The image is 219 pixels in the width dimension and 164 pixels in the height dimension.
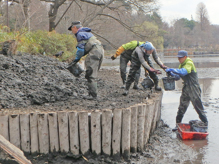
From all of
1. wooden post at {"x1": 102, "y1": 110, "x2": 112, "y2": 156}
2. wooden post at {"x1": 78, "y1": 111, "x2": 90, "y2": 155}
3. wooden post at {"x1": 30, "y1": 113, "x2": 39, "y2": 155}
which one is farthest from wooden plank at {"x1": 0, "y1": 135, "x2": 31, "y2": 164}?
wooden post at {"x1": 102, "y1": 110, "x2": 112, "y2": 156}

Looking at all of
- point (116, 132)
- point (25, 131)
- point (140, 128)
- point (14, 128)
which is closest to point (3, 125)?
point (14, 128)

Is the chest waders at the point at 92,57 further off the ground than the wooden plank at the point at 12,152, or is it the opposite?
the chest waders at the point at 92,57

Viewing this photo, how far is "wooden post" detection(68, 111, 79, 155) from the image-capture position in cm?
435

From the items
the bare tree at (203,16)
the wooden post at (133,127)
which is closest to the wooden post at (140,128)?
the wooden post at (133,127)

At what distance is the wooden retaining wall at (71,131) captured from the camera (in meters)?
4.31

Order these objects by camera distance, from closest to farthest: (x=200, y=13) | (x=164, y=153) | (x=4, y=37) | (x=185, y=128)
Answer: (x=164, y=153) → (x=185, y=128) → (x=4, y=37) → (x=200, y=13)

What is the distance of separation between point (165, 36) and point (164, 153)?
244 feet

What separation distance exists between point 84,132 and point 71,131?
0.21m

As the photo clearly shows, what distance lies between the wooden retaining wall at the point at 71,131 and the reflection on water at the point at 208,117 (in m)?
1.64

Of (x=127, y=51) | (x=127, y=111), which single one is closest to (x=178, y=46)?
(x=127, y=51)

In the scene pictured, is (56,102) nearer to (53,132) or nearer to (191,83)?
(53,132)

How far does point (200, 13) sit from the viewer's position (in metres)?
89.6

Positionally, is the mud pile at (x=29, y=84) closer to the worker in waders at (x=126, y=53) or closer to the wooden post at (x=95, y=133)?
the worker in waders at (x=126, y=53)

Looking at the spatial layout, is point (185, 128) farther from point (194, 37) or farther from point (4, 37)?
point (194, 37)
